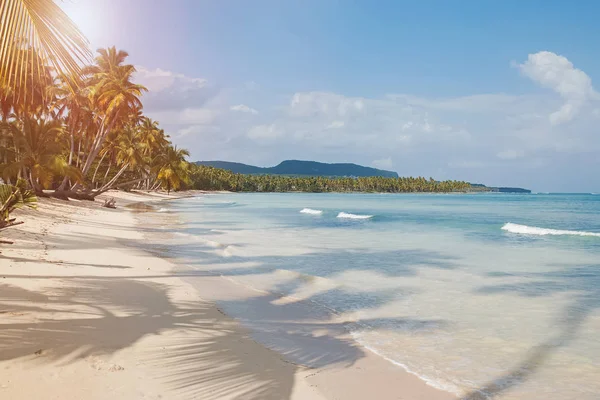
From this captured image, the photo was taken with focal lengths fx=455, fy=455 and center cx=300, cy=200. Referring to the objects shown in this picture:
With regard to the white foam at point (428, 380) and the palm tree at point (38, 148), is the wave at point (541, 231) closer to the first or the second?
the white foam at point (428, 380)

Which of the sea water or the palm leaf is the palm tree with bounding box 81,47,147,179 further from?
the palm leaf

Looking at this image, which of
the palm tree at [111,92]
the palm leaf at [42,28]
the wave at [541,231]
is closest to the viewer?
the palm leaf at [42,28]

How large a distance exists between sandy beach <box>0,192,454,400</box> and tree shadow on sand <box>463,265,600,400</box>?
1.00 meters

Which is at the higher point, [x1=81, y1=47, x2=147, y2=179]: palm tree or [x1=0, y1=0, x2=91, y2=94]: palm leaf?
[x1=81, y1=47, x2=147, y2=179]: palm tree

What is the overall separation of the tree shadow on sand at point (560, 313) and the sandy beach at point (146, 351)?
1.00m

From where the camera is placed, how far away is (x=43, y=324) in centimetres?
584

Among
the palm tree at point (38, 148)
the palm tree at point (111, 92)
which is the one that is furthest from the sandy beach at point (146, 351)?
the palm tree at point (111, 92)

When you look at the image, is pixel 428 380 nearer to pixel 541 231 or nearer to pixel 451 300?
pixel 451 300

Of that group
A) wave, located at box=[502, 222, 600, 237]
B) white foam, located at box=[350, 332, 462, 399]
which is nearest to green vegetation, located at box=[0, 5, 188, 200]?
white foam, located at box=[350, 332, 462, 399]

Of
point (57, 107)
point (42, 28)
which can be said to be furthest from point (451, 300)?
point (57, 107)

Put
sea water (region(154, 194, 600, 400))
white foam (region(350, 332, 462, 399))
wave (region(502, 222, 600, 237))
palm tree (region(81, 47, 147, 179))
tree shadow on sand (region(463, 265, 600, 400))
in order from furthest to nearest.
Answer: palm tree (region(81, 47, 147, 179)), wave (region(502, 222, 600, 237)), sea water (region(154, 194, 600, 400)), tree shadow on sand (region(463, 265, 600, 400)), white foam (region(350, 332, 462, 399))

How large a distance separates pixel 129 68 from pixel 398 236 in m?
24.8

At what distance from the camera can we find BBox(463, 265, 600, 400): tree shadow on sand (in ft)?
18.5

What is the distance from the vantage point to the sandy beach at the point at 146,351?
444 cm
